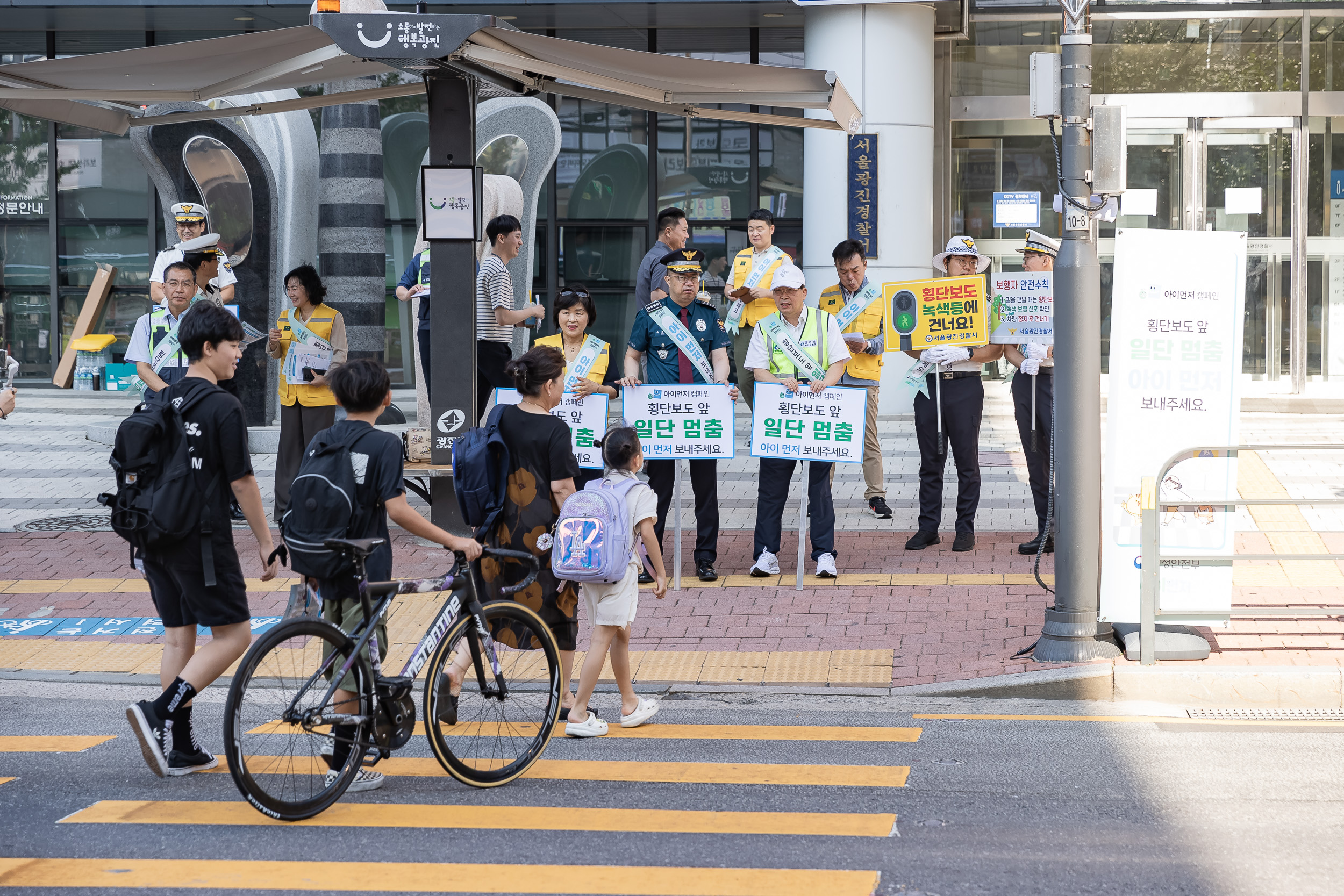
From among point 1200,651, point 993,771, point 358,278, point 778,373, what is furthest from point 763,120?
point 358,278

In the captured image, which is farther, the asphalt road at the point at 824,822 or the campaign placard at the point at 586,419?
the campaign placard at the point at 586,419

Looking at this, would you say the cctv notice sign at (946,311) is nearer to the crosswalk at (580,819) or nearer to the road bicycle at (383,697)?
the crosswalk at (580,819)

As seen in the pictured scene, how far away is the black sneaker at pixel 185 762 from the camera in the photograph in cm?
563

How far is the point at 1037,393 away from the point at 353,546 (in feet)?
19.3

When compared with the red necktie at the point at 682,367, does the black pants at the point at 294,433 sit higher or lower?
lower

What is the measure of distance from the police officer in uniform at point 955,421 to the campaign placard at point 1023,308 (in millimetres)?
218

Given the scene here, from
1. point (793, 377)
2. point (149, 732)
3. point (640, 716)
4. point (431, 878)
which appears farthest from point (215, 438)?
point (793, 377)

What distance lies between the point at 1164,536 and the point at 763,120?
4509 millimetres

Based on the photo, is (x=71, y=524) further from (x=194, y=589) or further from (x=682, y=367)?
(x=194, y=589)

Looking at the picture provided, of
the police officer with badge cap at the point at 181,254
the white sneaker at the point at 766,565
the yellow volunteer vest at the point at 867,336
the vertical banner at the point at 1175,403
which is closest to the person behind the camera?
the vertical banner at the point at 1175,403

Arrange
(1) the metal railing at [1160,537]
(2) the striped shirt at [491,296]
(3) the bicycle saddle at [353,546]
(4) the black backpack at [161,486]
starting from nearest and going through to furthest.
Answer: (3) the bicycle saddle at [353,546] < (4) the black backpack at [161,486] < (1) the metal railing at [1160,537] < (2) the striped shirt at [491,296]

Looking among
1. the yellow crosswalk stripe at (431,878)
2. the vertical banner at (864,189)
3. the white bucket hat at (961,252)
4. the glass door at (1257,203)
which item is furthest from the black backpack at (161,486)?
the glass door at (1257,203)

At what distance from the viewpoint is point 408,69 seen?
29.6 ft

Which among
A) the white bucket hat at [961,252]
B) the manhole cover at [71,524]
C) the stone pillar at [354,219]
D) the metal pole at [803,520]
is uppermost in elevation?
the stone pillar at [354,219]
